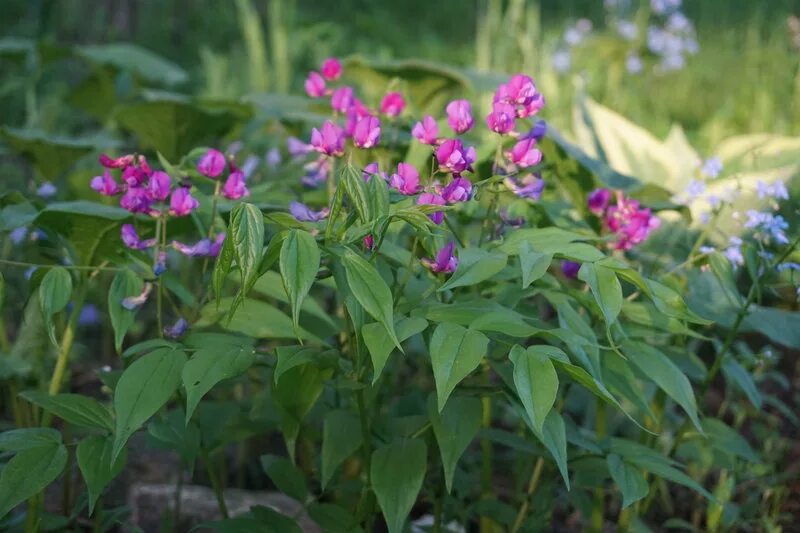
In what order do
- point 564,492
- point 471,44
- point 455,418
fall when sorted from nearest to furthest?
point 455,418, point 564,492, point 471,44

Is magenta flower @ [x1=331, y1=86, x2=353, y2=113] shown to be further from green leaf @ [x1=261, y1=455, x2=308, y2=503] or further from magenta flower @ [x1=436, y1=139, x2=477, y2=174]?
green leaf @ [x1=261, y1=455, x2=308, y2=503]

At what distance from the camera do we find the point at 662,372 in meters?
1.37

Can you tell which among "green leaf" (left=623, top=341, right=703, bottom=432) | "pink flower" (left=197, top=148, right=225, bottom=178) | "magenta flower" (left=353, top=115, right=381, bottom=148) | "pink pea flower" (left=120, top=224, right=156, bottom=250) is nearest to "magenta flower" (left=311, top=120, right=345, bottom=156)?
"magenta flower" (left=353, top=115, right=381, bottom=148)

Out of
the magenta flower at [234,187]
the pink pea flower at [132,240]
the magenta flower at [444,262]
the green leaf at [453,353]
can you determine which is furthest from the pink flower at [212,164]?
the green leaf at [453,353]

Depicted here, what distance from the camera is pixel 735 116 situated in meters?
4.26

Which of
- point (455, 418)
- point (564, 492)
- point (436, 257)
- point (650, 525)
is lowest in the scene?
point (650, 525)

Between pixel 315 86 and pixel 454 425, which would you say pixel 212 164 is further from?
pixel 454 425

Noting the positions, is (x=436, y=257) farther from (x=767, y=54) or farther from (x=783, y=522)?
(x=767, y=54)

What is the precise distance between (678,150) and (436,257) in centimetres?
148

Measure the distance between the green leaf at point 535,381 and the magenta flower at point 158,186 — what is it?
52 cm

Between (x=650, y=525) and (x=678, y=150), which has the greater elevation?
(x=678, y=150)

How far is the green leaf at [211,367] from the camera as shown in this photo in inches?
45.1

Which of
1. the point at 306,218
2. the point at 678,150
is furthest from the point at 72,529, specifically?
the point at 678,150

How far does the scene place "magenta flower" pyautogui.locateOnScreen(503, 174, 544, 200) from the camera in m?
1.44
